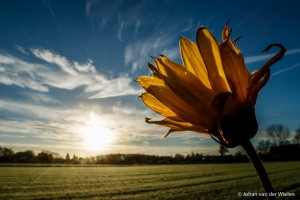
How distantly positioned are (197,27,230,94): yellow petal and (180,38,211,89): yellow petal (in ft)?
0.07

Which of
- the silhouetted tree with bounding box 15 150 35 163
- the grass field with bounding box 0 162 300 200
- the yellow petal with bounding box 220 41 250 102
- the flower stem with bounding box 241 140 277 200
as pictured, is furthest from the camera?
the silhouetted tree with bounding box 15 150 35 163

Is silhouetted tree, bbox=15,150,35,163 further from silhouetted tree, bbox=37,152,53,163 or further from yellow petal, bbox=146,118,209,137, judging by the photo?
yellow petal, bbox=146,118,209,137

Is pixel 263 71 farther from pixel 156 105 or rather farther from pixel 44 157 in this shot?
pixel 44 157

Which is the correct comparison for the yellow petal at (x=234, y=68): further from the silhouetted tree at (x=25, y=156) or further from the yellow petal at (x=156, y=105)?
the silhouetted tree at (x=25, y=156)

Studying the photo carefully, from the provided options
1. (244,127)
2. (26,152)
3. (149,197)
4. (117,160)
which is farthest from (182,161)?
(244,127)

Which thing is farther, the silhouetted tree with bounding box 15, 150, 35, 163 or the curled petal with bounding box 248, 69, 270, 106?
the silhouetted tree with bounding box 15, 150, 35, 163

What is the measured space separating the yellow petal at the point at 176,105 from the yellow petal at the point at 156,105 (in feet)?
0.14

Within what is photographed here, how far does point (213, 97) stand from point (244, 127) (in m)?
0.11

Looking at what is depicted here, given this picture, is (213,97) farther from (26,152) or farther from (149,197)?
(26,152)

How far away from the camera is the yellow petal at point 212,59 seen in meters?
0.63

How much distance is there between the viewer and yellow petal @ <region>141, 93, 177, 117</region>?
69cm

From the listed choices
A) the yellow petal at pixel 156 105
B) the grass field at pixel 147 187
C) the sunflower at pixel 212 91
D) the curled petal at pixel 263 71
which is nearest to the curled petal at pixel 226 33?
the sunflower at pixel 212 91

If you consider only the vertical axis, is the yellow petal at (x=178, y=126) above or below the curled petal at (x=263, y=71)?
below

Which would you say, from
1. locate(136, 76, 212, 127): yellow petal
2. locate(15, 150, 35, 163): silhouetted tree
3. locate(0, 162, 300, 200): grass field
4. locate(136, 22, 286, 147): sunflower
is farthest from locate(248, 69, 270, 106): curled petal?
locate(15, 150, 35, 163): silhouetted tree
